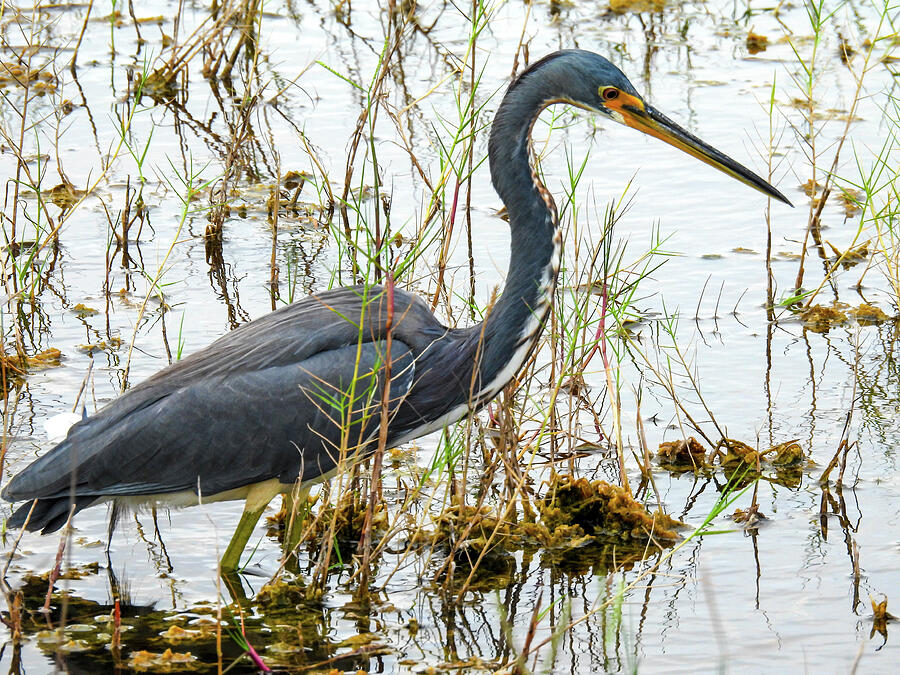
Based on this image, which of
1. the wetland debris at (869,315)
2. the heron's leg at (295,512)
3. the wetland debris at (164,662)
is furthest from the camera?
the wetland debris at (869,315)

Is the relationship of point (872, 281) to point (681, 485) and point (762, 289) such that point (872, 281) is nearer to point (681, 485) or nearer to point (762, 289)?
point (762, 289)

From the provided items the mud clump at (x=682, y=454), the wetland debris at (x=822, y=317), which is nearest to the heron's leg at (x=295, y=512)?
the mud clump at (x=682, y=454)

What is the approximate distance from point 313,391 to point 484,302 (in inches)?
76.2

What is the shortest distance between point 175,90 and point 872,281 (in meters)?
4.62

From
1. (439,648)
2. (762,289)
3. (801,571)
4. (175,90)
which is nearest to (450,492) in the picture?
(439,648)

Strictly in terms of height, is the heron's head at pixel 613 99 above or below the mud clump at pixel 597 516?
above

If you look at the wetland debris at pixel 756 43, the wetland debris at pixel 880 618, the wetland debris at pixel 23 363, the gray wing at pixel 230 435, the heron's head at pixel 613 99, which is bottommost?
the wetland debris at pixel 880 618

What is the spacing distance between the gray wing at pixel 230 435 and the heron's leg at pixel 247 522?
88 millimetres

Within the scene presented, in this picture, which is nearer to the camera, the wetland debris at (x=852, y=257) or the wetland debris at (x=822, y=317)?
the wetland debris at (x=822, y=317)

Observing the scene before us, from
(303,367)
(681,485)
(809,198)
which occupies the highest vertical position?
(809,198)

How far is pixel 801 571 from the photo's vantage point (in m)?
4.86

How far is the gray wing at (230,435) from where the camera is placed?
16.0ft

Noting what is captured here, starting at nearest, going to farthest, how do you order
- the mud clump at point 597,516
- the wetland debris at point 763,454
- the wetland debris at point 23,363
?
1. the mud clump at point 597,516
2. the wetland debris at point 763,454
3. the wetland debris at point 23,363

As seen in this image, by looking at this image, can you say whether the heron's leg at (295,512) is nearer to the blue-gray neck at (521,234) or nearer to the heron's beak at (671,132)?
the blue-gray neck at (521,234)
